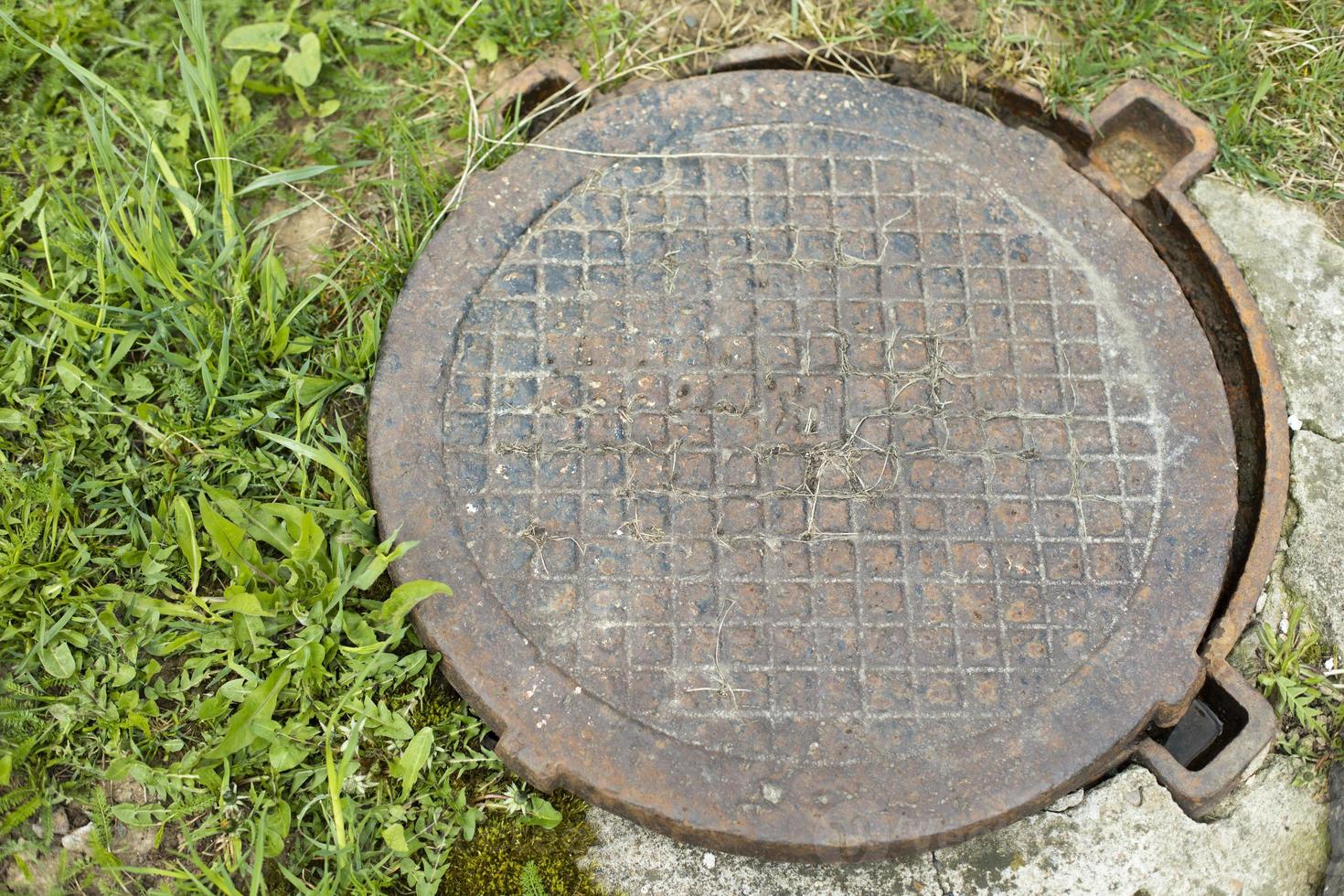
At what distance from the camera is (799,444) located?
230cm

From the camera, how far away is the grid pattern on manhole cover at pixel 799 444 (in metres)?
2.16

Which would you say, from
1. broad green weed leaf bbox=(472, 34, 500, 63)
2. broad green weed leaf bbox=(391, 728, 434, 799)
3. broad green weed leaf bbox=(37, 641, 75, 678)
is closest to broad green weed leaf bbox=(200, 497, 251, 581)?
broad green weed leaf bbox=(37, 641, 75, 678)

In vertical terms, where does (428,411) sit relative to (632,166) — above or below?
below

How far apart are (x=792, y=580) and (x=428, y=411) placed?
834mm

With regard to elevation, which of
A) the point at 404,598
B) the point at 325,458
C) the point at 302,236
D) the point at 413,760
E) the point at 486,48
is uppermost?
the point at 486,48

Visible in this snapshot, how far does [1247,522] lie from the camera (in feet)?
7.99

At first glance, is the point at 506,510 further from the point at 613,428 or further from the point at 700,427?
the point at 700,427

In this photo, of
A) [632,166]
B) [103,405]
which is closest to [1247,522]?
[632,166]

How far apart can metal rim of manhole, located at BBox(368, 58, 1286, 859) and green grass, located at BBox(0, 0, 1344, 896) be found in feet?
0.58

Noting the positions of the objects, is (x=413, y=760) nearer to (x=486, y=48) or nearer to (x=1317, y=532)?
(x=486, y=48)

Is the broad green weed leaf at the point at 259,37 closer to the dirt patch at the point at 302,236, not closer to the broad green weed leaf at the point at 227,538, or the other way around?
the dirt patch at the point at 302,236

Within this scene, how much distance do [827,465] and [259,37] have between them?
5.91ft

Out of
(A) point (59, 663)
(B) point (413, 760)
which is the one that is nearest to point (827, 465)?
(B) point (413, 760)

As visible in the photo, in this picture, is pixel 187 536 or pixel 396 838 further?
pixel 187 536
